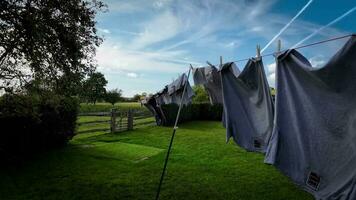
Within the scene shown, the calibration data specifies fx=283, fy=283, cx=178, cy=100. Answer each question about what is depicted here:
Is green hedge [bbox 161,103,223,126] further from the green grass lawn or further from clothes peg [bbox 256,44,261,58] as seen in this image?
clothes peg [bbox 256,44,261,58]

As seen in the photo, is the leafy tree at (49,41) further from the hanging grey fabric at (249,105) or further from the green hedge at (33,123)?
the hanging grey fabric at (249,105)

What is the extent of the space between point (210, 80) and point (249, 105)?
1601 millimetres

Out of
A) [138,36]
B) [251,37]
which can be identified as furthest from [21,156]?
[251,37]

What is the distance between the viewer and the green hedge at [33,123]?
18.7 ft

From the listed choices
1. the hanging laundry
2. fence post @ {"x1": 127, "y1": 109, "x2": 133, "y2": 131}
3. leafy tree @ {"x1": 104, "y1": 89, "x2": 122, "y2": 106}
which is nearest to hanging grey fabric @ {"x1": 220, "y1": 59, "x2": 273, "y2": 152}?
the hanging laundry

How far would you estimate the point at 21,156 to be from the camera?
24.7 feet

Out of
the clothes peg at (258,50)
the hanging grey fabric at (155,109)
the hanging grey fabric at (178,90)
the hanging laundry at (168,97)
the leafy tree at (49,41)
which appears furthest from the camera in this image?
the hanging grey fabric at (155,109)

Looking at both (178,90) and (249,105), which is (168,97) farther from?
(249,105)

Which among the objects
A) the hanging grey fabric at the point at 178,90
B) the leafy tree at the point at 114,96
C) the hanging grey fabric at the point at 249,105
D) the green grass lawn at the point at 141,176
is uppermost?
the leafy tree at the point at 114,96

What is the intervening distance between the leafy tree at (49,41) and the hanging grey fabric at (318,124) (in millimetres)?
3552

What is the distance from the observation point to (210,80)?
5.75m

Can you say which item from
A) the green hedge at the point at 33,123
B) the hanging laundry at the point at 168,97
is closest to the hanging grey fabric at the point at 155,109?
the hanging laundry at the point at 168,97

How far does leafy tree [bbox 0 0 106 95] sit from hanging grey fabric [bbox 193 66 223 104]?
6.83 feet

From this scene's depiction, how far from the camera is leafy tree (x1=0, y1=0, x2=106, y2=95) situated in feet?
14.7
